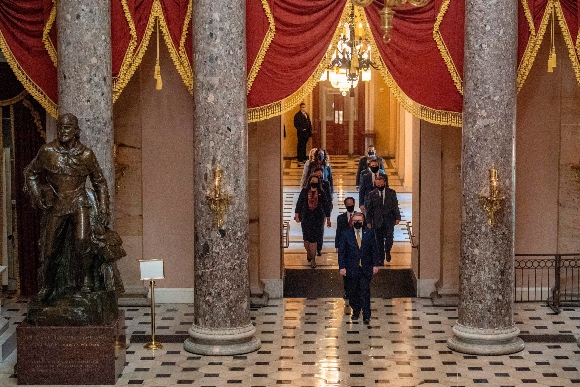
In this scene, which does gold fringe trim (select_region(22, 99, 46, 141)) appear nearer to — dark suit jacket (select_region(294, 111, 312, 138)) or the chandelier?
→ the chandelier

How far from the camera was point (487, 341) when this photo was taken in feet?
43.5

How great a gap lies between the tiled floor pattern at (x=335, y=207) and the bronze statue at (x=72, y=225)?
564 centimetres

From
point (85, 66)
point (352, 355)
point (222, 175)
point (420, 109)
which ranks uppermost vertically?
point (85, 66)

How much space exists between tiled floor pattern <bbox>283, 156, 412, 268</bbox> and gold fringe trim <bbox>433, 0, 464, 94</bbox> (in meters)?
4.71

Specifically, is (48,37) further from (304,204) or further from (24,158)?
(304,204)

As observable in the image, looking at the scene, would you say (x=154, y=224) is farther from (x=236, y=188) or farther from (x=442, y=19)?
(x=442, y=19)

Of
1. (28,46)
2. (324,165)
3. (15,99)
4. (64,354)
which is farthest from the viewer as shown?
(324,165)

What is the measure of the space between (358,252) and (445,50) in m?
2.70

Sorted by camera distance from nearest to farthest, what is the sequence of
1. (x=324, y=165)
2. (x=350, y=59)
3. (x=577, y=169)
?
(x=577, y=169), (x=324, y=165), (x=350, y=59)

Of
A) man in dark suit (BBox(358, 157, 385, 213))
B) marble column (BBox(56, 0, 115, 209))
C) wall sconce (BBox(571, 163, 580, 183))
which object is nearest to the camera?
marble column (BBox(56, 0, 115, 209))

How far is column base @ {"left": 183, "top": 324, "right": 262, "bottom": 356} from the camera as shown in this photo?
13.2m

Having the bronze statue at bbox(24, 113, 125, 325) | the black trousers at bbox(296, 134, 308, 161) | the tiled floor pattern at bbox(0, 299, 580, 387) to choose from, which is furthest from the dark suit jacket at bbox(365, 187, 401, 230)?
the black trousers at bbox(296, 134, 308, 161)

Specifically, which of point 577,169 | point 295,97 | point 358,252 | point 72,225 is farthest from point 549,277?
point 72,225

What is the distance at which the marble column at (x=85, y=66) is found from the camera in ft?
42.7
